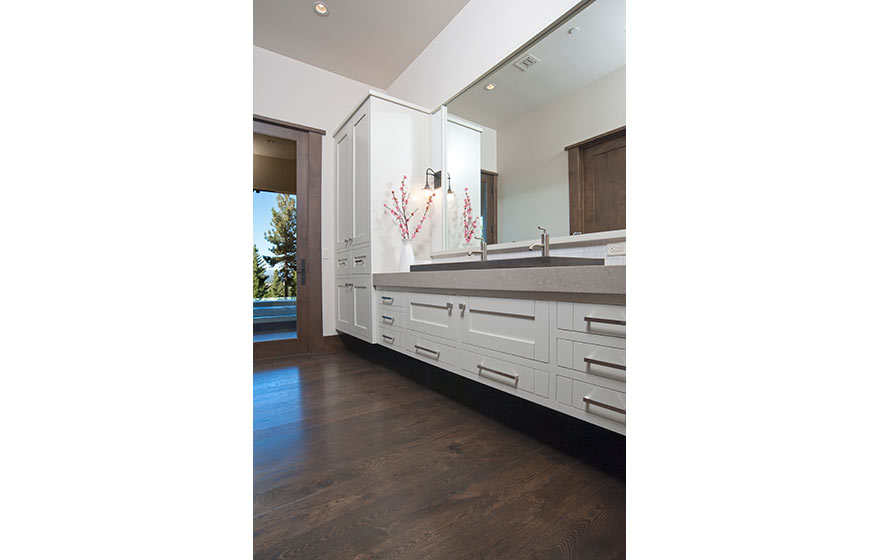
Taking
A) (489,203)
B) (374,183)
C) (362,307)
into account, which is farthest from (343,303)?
(489,203)

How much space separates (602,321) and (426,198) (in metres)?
2.16

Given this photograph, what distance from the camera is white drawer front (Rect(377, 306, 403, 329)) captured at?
2475 millimetres

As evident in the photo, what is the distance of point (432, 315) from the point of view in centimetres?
211

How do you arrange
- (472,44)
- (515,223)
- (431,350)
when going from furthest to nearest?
1. (472,44)
2. (515,223)
3. (431,350)

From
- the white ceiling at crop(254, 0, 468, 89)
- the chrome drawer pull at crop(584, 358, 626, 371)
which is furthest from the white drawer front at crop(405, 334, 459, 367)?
the white ceiling at crop(254, 0, 468, 89)

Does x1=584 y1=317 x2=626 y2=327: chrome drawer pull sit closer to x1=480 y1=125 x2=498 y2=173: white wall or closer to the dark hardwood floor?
the dark hardwood floor

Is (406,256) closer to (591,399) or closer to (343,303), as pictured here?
(343,303)

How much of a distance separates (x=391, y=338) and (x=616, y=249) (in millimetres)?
1650

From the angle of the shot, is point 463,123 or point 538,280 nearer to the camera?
point 538,280

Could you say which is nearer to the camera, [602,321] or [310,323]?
[602,321]

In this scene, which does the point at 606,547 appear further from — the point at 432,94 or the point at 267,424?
the point at 432,94

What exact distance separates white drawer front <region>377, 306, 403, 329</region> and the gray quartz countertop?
1.42 feet
